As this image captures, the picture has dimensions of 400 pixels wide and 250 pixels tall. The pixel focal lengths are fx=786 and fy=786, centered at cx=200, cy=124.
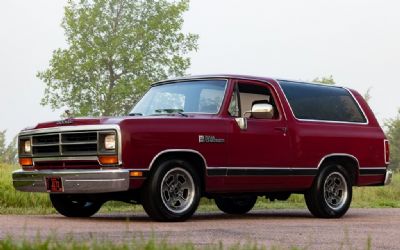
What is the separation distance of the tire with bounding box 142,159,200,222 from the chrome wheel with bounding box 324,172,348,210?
2.64 meters

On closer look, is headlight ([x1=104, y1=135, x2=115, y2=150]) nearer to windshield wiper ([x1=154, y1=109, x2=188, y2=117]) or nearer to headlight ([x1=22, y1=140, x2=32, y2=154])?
windshield wiper ([x1=154, y1=109, x2=188, y2=117])

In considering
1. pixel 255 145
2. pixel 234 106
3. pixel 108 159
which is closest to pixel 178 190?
pixel 108 159

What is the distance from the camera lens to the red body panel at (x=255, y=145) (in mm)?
9523

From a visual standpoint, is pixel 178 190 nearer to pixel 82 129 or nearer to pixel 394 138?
pixel 82 129

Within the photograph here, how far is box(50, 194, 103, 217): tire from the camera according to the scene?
1097 cm

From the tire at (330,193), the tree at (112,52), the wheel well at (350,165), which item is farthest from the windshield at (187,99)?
the tree at (112,52)

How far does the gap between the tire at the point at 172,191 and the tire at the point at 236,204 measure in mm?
2809

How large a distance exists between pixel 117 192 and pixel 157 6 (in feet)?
140

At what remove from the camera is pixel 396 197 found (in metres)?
20.0

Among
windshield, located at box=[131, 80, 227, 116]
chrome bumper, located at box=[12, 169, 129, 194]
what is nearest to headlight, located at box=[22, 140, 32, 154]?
chrome bumper, located at box=[12, 169, 129, 194]

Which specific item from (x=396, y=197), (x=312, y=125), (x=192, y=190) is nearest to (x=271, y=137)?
(x=312, y=125)

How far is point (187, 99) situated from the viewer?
10.8 m

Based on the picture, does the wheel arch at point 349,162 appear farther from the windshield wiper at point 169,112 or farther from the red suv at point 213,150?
the windshield wiper at point 169,112

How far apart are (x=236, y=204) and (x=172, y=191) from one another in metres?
3.12
